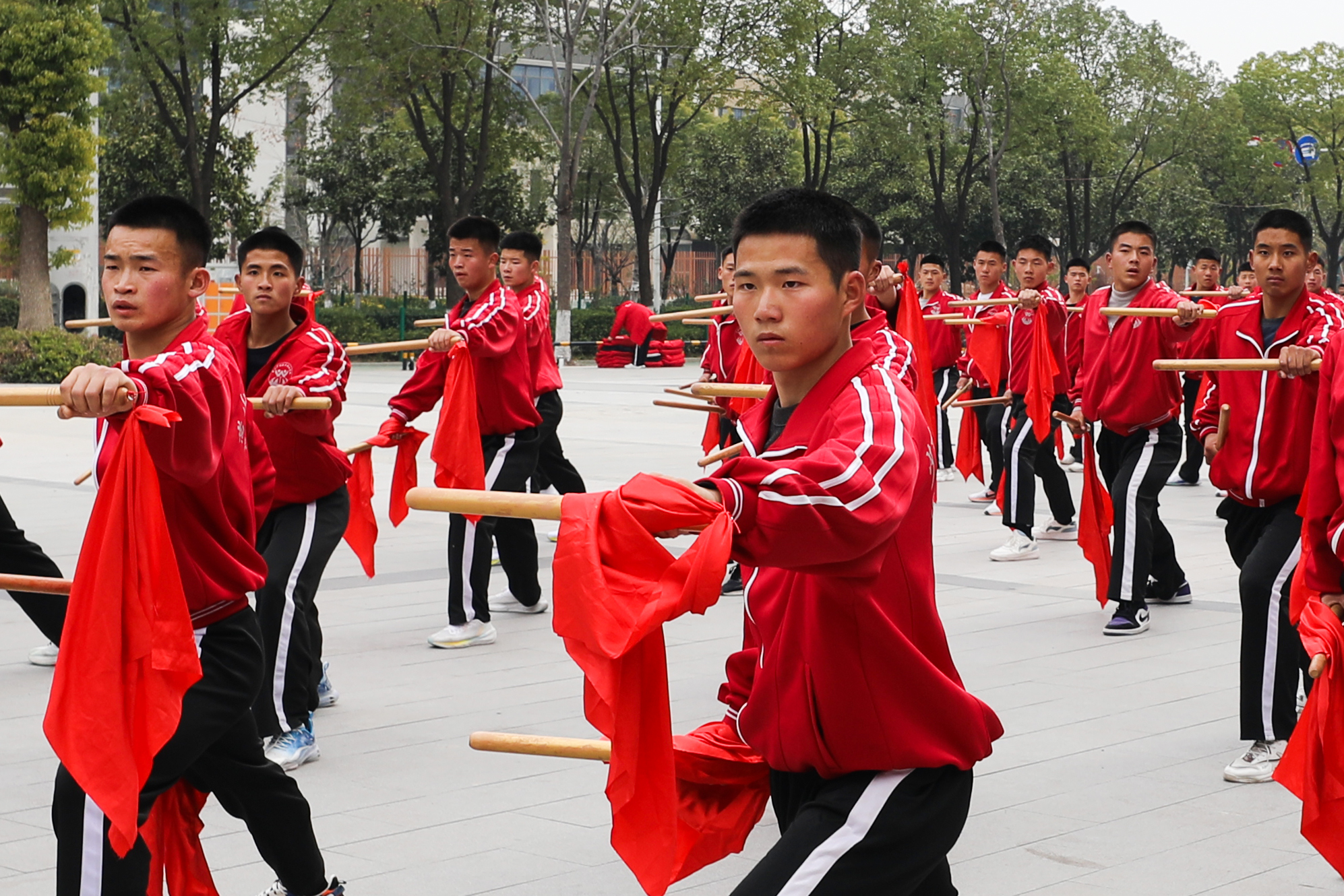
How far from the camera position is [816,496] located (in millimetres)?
2221

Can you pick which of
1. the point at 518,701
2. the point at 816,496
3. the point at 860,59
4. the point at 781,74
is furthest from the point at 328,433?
the point at 860,59

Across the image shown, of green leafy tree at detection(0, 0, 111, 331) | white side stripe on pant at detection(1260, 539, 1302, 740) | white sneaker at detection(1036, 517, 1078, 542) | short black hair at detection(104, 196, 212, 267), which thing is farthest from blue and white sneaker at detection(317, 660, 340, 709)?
green leafy tree at detection(0, 0, 111, 331)

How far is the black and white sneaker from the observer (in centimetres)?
745

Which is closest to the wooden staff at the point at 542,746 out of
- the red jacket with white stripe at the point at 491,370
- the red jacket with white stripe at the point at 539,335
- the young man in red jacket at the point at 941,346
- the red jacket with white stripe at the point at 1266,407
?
the red jacket with white stripe at the point at 1266,407

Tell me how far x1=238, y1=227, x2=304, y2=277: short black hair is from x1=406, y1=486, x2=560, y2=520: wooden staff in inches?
142

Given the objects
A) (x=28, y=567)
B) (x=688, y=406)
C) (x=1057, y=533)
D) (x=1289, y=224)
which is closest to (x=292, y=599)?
(x=28, y=567)

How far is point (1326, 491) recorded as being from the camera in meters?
3.99

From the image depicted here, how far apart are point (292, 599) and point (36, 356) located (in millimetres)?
18981

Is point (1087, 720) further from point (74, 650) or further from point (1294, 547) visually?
point (74, 650)

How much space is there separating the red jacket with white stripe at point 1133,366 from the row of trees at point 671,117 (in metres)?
19.0

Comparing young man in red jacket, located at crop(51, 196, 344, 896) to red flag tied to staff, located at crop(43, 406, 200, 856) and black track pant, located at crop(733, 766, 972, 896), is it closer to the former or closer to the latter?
red flag tied to staff, located at crop(43, 406, 200, 856)

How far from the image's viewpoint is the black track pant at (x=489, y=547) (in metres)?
7.12

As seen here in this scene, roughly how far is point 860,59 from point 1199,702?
105 ft

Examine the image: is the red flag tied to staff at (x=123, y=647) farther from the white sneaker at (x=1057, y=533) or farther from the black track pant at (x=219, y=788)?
the white sneaker at (x=1057, y=533)
